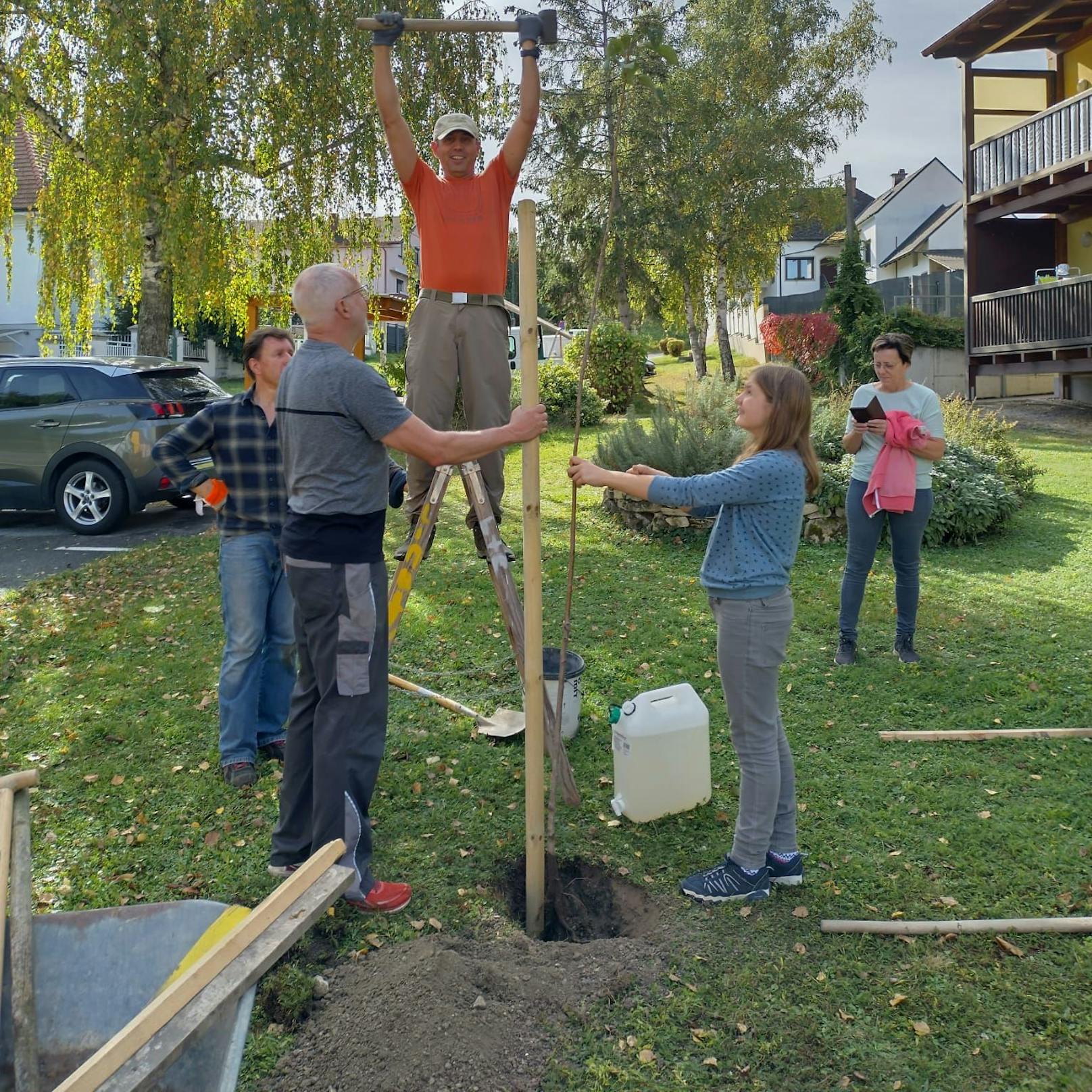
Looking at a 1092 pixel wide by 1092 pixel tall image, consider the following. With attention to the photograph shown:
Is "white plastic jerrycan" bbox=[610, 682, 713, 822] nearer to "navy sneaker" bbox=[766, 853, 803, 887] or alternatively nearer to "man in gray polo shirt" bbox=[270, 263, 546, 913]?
"navy sneaker" bbox=[766, 853, 803, 887]

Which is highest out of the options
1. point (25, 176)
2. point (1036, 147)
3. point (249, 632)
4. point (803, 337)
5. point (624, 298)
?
point (25, 176)

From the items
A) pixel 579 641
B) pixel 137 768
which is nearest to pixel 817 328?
pixel 579 641

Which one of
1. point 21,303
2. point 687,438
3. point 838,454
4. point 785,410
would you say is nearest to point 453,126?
point 785,410

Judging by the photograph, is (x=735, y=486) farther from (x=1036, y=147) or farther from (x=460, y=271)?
(x=1036, y=147)

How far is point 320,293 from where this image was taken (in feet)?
10.7

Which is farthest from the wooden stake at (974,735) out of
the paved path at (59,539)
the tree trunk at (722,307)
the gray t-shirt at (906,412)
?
the tree trunk at (722,307)

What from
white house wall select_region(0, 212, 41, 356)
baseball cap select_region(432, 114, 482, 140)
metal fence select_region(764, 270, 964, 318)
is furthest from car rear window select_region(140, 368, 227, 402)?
white house wall select_region(0, 212, 41, 356)

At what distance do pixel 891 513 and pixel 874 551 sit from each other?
0.86 feet

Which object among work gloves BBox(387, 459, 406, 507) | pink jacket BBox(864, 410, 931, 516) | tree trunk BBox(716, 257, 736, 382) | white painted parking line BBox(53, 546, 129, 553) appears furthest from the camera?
tree trunk BBox(716, 257, 736, 382)

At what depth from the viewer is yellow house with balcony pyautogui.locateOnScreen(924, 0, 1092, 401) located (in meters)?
16.8

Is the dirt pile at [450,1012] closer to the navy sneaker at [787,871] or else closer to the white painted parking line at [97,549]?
the navy sneaker at [787,871]

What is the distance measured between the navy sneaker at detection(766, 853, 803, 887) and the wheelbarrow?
7.03 feet

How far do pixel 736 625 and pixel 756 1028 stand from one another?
4.09 feet

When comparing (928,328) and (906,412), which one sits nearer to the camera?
(906,412)
